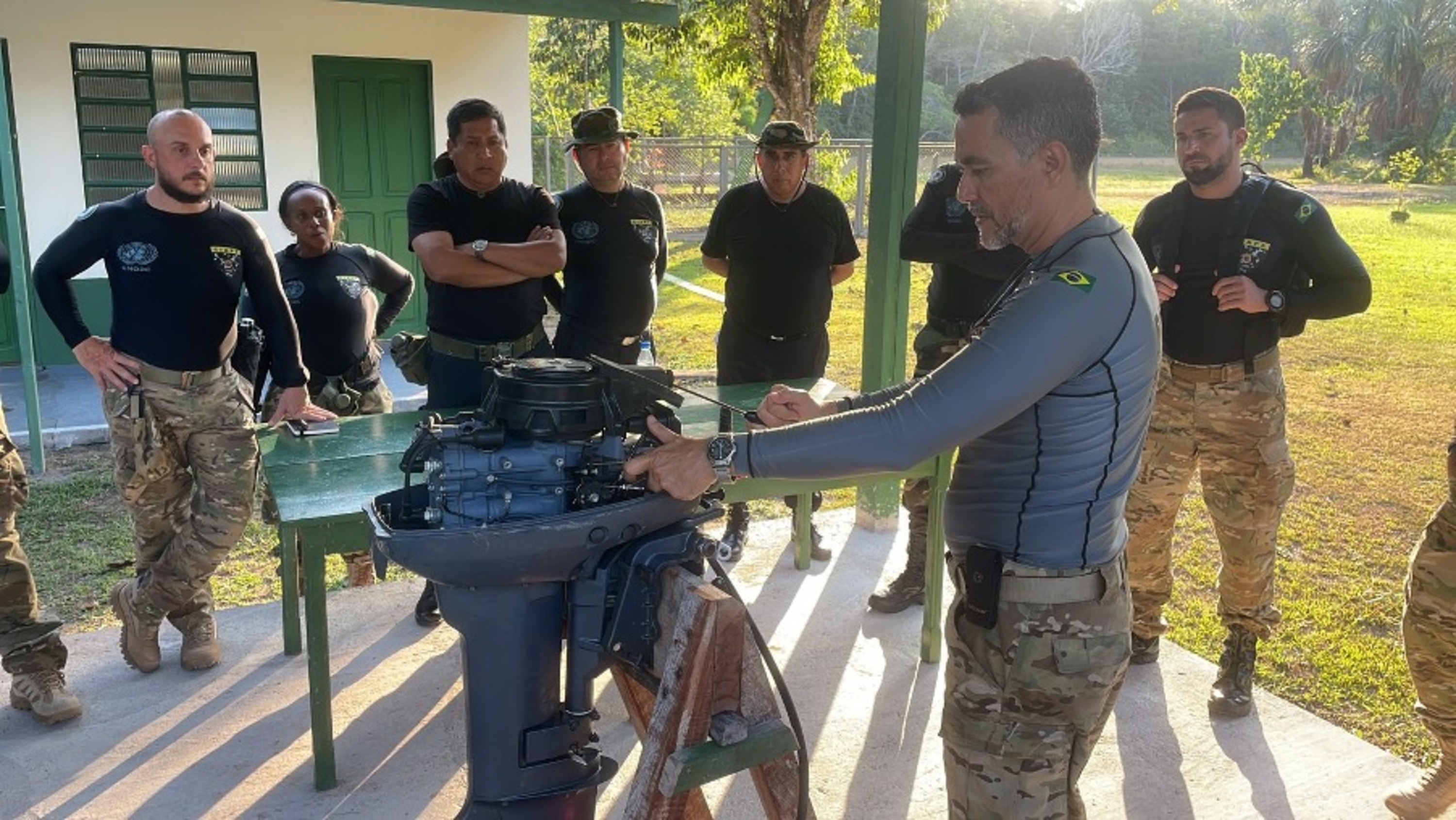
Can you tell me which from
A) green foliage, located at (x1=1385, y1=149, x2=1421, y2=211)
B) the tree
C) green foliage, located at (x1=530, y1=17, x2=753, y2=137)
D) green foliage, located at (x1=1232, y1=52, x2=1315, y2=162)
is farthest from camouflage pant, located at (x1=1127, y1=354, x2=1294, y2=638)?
green foliage, located at (x1=1232, y1=52, x2=1315, y2=162)

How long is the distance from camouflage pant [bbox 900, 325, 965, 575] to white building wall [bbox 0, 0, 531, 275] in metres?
5.82

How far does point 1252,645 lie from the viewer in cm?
369

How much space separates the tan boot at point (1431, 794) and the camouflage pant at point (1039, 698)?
1.59m

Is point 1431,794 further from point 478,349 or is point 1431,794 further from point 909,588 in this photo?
point 478,349

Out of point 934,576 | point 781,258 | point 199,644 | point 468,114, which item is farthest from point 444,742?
point 781,258

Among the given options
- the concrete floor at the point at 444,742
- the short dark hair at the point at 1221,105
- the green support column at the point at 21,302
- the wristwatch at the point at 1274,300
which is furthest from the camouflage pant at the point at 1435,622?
the green support column at the point at 21,302

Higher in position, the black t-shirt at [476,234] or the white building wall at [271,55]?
the white building wall at [271,55]

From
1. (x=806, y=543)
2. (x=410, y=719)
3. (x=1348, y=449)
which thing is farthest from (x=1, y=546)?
(x=1348, y=449)

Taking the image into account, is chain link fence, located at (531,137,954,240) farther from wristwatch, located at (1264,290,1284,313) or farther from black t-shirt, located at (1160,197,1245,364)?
wristwatch, located at (1264,290,1284,313)

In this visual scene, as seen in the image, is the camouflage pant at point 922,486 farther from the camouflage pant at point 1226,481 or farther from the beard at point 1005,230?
the beard at point 1005,230

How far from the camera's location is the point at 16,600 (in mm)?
3455

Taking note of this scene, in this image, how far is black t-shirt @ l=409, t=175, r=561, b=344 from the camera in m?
4.16

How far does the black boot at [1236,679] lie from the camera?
361 centimetres

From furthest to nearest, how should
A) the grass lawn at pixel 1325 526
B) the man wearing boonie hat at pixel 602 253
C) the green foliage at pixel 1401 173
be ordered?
the green foliage at pixel 1401 173 → the man wearing boonie hat at pixel 602 253 → the grass lawn at pixel 1325 526
